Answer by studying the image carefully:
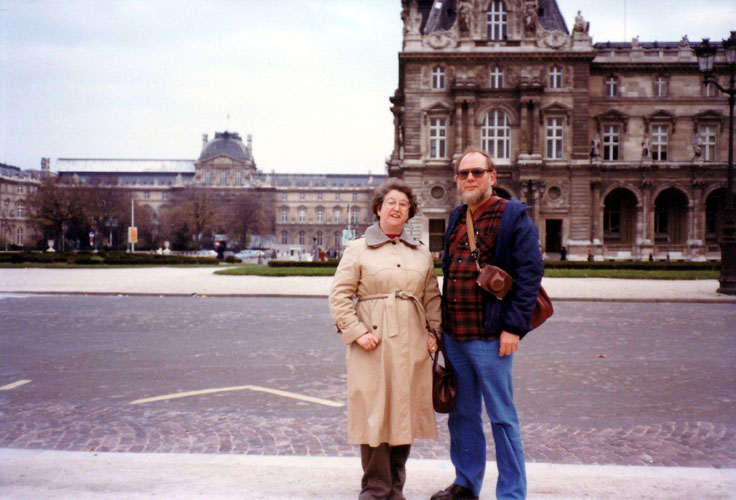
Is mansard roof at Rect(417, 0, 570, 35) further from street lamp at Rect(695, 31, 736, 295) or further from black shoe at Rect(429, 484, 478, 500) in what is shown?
black shoe at Rect(429, 484, 478, 500)

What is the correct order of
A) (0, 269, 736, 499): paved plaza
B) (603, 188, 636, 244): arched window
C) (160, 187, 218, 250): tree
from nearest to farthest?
(0, 269, 736, 499): paved plaza, (603, 188, 636, 244): arched window, (160, 187, 218, 250): tree

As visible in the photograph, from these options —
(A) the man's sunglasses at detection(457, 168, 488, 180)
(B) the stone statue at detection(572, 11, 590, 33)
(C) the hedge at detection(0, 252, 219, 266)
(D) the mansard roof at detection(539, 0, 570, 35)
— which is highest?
(D) the mansard roof at detection(539, 0, 570, 35)

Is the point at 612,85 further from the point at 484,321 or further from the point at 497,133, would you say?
the point at 484,321

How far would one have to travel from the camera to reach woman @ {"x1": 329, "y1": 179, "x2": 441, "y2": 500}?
4.08 metres

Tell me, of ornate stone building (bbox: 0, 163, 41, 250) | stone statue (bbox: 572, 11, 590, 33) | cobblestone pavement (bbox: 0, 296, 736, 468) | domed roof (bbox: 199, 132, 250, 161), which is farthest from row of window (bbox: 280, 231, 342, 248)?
cobblestone pavement (bbox: 0, 296, 736, 468)

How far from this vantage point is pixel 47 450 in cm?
498

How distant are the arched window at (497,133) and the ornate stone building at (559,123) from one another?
7cm

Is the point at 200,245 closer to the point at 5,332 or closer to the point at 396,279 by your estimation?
the point at 5,332

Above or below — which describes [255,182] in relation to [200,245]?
above

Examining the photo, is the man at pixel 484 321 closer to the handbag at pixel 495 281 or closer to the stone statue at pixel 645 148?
the handbag at pixel 495 281

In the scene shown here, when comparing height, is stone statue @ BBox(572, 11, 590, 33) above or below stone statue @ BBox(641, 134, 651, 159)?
above

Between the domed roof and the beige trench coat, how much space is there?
11899 centimetres

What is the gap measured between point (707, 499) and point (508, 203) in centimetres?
232

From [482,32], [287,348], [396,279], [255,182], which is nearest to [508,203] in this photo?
[396,279]
